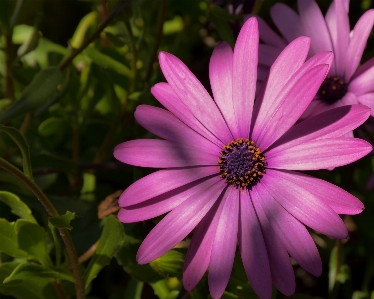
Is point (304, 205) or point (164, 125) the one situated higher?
point (164, 125)

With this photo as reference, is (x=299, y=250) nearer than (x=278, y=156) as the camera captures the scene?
Yes

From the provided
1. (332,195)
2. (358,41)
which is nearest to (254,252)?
(332,195)

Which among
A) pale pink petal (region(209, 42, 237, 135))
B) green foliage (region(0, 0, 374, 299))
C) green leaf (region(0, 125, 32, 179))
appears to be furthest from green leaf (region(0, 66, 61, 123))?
pale pink petal (region(209, 42, 237, 135))

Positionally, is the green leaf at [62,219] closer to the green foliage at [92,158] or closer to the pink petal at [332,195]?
the green foliage at [92,158]

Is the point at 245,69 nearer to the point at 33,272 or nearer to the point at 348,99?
the point at 348,99

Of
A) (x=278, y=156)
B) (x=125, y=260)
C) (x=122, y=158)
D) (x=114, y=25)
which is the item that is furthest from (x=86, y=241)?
(x=114, y=25)

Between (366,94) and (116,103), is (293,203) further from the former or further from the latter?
(116,103)
